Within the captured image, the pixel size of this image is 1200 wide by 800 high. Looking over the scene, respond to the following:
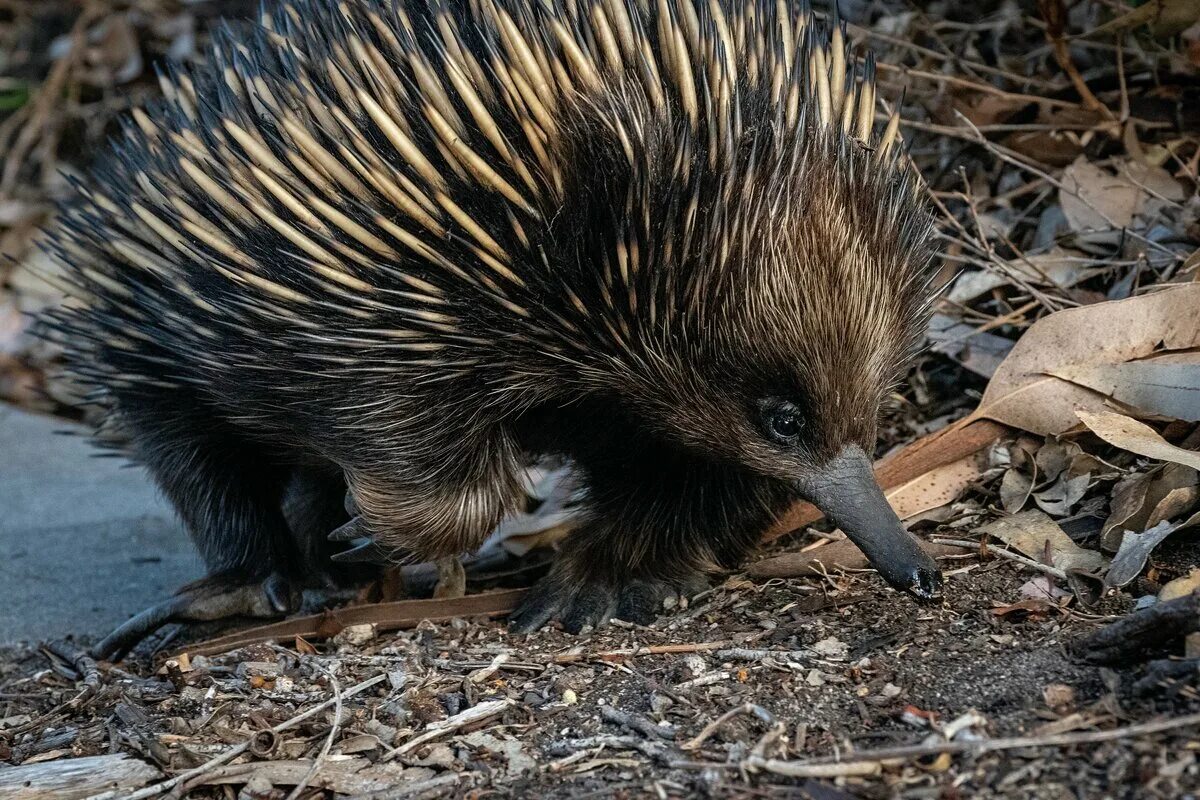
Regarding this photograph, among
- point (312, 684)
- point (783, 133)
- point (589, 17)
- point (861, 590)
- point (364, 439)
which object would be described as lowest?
point (861, 590)

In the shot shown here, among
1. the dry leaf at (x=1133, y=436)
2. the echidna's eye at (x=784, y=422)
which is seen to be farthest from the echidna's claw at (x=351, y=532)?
the dry leaf at (x=1133, y=436)

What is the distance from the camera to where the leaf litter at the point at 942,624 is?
8.40ft

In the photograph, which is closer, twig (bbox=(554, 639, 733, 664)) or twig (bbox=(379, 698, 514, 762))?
twig (bbox=(379, 698, 514, 762))

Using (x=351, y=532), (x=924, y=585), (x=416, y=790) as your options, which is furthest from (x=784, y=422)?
(x=351, y=532)

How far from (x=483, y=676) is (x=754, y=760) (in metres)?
0.97

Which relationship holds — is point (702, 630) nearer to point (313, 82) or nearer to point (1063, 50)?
point (313, 82)

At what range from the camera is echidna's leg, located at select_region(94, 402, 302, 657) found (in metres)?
4.20

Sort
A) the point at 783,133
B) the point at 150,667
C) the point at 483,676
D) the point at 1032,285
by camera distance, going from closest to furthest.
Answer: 1. the point at 783,133
2. the point at 483,676
3. the point at 150,667
4. the point at 1032,285

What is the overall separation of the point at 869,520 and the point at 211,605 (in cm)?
230

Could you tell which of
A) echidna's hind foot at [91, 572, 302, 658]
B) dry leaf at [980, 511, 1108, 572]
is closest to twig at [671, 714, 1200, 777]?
dry leaf at [980, 511, 1108, 572]

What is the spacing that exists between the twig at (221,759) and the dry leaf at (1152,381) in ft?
6.91

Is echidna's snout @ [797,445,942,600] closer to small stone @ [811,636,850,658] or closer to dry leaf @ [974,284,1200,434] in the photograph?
small stone @ [811,636,850,658]

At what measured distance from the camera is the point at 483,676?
3.29 metres

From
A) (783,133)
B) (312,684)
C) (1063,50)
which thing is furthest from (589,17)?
(1063,50)
